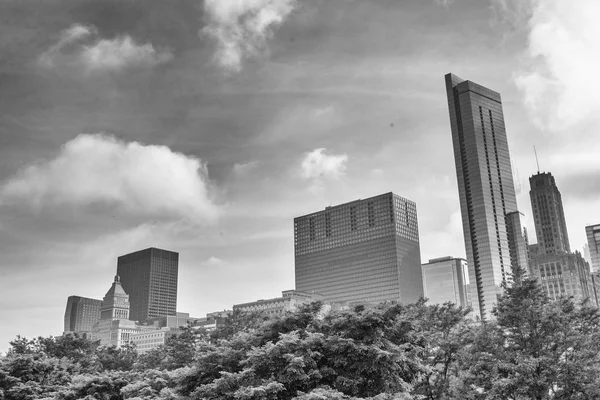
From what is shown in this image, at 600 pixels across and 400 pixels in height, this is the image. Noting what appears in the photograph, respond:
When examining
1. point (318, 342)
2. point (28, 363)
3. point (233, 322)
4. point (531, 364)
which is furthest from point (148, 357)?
point (531, 364)

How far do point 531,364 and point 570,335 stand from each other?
4.46 m

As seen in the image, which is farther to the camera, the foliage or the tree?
the tree

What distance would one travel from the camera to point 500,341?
1294 inches

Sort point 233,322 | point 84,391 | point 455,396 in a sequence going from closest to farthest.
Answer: point 455,396, point 84,391, point 233,322

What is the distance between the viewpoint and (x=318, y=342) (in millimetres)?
27891

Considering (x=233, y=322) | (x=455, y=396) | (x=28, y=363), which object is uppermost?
(x=233, y=322)

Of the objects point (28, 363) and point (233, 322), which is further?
point (233, 322)

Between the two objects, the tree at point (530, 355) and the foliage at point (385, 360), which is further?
the tree at point (530, 355)

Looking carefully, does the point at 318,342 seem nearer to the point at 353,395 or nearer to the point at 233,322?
the point at 353,395

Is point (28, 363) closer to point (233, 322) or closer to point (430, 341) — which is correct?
point (233, 322)

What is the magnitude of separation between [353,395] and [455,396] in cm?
1086

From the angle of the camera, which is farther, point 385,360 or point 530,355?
point 530,355

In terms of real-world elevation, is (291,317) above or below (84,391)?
above

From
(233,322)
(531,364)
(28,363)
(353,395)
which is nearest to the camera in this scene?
(353,395)
